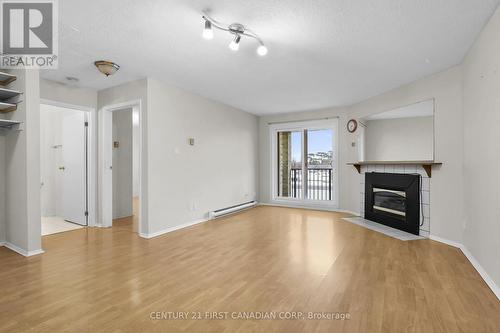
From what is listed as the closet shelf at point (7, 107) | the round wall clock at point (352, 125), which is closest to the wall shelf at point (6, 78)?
the closet shelf at point (7, 107)

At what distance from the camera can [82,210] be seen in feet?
13.9

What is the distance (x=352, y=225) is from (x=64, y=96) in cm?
510

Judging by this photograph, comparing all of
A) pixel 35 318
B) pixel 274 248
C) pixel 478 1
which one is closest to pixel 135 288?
pixel 35 318

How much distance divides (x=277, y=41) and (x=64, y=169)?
4350mm

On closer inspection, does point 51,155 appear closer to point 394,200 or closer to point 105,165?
point 105,165

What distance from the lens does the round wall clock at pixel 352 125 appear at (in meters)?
5.14

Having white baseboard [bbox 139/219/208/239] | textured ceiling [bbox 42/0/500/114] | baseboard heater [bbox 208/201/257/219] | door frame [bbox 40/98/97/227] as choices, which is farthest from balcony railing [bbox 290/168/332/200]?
door frame [bbox 40/98/97/227]

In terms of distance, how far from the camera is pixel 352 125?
17.1 feet

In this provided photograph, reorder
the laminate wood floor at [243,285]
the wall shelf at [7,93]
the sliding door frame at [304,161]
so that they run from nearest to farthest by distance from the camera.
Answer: the laminate wood floor at [243,285] < the wall shelf at [7,93] < the sliding door frame at [304,161]

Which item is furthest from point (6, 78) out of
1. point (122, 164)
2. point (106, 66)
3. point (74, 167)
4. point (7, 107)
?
point (122, 164)

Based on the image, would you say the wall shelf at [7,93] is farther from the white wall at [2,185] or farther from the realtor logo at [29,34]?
the white wall at [2,185]

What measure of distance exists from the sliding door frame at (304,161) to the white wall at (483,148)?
2.69 meters

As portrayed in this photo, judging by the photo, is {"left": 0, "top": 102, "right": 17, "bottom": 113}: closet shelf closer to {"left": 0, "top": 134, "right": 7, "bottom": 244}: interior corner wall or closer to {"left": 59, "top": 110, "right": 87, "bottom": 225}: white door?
{"left": 0, "top": 134, "right": 7, "bottom": 244}: interior corner wall

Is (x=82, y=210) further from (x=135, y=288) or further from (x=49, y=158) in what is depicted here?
(x=135, y=288)
